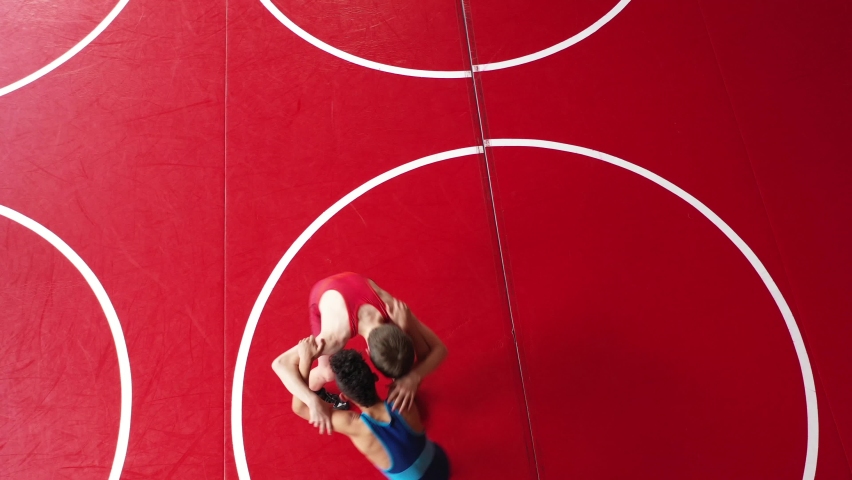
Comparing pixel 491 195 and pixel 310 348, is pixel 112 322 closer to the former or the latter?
pixel 310 348

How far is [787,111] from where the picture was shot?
3.81m

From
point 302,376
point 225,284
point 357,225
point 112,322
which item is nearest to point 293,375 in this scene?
point 302,376

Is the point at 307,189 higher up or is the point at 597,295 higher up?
the point at 307,189

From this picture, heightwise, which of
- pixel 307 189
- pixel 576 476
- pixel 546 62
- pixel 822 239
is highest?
pixel 546 62

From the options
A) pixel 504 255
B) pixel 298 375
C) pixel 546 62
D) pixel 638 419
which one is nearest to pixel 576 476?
pixel 638 419

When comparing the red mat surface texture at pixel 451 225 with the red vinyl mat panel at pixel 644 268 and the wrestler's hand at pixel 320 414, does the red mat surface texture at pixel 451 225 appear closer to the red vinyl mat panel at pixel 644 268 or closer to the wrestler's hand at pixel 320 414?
the red vinyl mat panel at pixel 644 268

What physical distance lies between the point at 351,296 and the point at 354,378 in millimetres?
461

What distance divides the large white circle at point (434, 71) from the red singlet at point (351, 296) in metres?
1.56

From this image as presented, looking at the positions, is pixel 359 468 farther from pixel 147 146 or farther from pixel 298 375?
pixel 147 146

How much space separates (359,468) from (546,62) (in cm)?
257

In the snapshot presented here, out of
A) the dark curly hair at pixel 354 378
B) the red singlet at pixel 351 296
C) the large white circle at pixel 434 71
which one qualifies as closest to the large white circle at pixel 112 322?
the red singlet at pixel 351 296

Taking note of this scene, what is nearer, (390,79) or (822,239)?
(822,239)

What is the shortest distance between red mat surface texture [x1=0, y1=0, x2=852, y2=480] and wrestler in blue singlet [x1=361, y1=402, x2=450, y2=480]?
0.95 feet

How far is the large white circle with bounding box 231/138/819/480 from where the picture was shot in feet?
10.0
